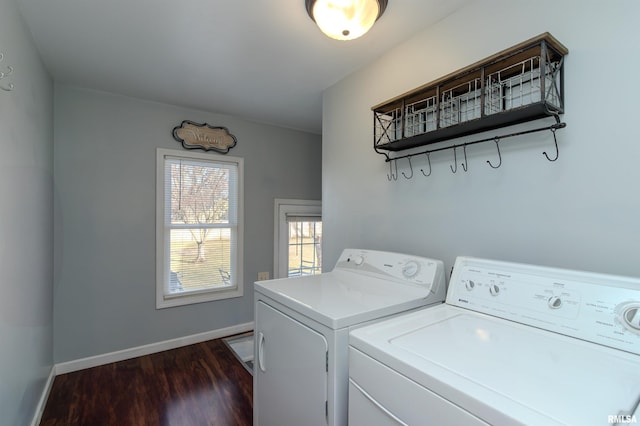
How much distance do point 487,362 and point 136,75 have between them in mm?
2695

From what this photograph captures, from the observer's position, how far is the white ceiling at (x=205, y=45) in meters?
1.52

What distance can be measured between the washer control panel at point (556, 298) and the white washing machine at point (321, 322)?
0.21 metres

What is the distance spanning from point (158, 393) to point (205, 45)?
2.37m

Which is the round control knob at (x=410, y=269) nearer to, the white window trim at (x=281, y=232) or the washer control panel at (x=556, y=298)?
the washer control panel at (x=556, y=298)

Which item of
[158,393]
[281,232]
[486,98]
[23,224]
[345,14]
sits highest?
[345,14]

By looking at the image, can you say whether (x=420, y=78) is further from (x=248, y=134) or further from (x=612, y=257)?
(x=248, y=134)

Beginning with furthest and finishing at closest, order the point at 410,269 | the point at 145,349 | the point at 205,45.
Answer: the point at 145,349 → the point at 205,45 → the point at 410,269

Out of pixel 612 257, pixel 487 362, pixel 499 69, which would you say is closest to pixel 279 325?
pixel 487 362

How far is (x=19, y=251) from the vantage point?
1497 millimetres

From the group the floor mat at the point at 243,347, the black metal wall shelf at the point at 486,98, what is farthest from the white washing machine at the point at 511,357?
the floor mat at the point at 243,347

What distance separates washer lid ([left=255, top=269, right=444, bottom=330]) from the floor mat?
1.34 meters

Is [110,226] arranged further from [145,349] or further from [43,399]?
[43,399]

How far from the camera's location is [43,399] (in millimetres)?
2014

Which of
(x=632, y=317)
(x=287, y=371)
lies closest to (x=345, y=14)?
(x=632, y=317)
